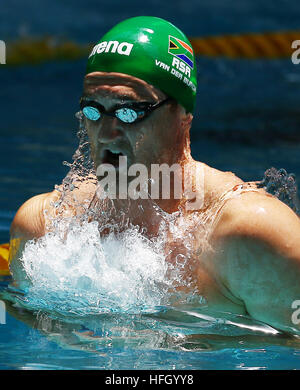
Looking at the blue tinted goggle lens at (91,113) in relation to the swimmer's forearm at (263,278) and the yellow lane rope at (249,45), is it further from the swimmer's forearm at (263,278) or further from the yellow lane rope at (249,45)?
the yellow lane rope at (249,45)

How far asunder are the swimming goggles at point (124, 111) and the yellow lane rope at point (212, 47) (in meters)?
6.72

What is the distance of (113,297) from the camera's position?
260 centimetres

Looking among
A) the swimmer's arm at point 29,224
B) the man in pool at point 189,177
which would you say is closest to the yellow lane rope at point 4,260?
A: the swimmer's arm at point 29,224

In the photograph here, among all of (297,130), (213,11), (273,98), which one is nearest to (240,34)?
(213,11)

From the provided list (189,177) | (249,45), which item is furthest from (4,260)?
(249,45)

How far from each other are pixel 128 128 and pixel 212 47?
700 cm

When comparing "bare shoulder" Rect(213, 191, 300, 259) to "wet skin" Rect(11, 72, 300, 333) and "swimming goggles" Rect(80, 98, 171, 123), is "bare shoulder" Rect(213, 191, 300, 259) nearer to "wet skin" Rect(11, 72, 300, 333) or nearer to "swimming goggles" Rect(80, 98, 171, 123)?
"wet skin" Rect(11, 72, 300, 333)

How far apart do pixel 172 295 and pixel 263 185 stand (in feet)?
1.52

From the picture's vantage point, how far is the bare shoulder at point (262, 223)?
217cm

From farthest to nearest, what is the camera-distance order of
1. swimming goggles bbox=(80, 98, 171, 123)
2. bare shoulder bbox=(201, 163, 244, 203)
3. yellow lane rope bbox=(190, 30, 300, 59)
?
yellow lane rope bbox=(190, 30, 300, 59) → bare shoulder bbox=(201, 163, 244, 203) → swimming goggles bbox=(80, 98, 171, 123)

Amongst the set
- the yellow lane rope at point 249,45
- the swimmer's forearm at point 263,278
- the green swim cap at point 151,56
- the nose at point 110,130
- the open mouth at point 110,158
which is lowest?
the swimmer's forearm at point 263,278

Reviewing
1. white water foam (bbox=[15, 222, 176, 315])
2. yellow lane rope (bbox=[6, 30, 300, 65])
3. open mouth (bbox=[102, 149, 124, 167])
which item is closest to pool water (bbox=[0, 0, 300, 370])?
white water foam (bbox=[15, 222, 176, 315])

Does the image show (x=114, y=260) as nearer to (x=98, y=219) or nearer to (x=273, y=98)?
(x=98, y=219)

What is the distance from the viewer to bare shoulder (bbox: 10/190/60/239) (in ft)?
9.00
